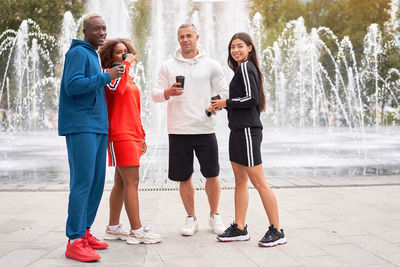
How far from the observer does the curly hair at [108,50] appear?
12.9ft

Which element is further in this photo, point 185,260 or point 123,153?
point 123,153

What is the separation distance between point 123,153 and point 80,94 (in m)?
0.66

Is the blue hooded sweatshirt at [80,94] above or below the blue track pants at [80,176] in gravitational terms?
above

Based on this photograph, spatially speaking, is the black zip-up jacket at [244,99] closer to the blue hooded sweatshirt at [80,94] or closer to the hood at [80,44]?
the blue hooded sweatshirt at [80,94]

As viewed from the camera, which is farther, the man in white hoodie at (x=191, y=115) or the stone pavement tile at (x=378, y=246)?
the man in white hoodie at (x=191, y=115)

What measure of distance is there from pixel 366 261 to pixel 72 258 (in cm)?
215

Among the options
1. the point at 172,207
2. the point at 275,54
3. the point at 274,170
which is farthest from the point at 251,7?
the point at 172,207

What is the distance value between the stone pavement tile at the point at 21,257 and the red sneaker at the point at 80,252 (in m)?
0.25

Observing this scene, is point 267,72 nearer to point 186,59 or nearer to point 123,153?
point 186,59

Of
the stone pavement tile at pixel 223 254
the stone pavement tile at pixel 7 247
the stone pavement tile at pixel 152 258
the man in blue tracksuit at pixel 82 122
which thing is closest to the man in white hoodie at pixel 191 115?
the stone pavement tile at pixel 223 254

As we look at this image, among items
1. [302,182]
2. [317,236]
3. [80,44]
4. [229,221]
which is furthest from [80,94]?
[302,182]

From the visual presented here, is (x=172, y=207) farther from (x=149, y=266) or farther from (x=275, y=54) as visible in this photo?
(x=275, y=54)

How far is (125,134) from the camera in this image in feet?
12.6

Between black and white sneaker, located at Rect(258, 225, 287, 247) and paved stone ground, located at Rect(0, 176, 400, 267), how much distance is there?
0.17 feet
